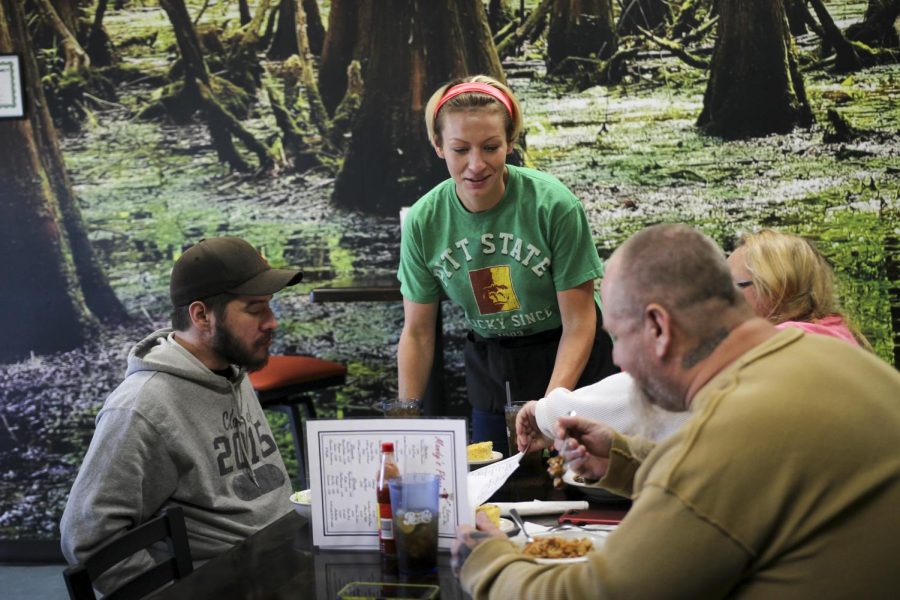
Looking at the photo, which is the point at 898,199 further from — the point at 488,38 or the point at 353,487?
the point at 353,487

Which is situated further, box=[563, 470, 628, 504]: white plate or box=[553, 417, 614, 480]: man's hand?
box=[563, 470, 628, 504]: white plate

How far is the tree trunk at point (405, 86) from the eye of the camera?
479cm

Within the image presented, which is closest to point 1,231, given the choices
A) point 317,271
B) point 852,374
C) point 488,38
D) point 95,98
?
point 95,98

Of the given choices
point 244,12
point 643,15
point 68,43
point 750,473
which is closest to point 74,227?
point 68,43

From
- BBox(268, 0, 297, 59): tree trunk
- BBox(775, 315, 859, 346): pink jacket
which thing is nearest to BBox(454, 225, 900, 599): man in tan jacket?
BBox(775, 315, 859, 346): pink jacket

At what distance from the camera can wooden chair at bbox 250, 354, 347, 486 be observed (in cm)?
400

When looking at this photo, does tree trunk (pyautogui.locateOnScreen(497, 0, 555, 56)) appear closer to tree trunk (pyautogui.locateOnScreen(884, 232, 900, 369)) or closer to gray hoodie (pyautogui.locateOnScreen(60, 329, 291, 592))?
tree trunk (pyautogui.locateOnScreen(884, 232, 900, 369))

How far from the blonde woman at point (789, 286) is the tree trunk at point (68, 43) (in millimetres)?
3668

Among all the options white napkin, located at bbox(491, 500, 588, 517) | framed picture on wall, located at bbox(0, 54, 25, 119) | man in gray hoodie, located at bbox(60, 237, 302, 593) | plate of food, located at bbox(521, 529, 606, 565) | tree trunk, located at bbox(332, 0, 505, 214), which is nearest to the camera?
plate of food, located at bbox(521, 529, 606, 565)

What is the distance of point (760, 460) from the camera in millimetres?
1091

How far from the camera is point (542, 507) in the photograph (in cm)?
189

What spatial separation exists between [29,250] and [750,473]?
4540mm

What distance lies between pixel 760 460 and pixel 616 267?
0.33 metres

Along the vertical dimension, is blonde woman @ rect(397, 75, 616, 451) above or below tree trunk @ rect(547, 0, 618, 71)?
below
